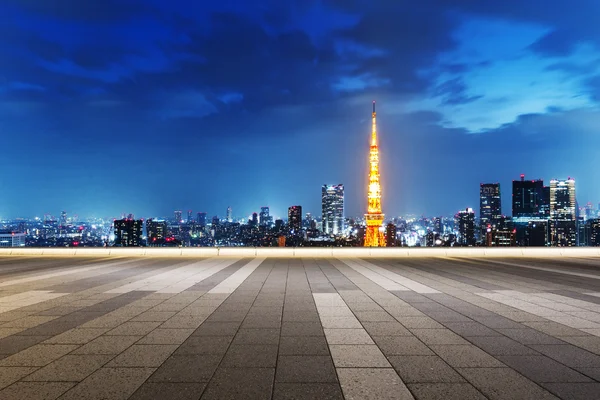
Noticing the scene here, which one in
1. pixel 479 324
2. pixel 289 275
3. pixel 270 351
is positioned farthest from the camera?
pixel 289 275

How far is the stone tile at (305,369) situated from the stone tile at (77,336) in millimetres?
3809

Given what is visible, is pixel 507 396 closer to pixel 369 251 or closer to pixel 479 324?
pixel 479 324

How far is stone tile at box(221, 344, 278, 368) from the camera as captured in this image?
6.42 meters

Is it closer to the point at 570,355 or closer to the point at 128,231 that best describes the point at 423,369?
the point at 570,355

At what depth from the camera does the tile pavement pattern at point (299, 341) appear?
18.1 feet

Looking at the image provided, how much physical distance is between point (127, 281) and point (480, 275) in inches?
566

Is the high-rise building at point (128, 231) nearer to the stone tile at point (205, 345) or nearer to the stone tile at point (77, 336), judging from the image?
the stone tile at point (77, 336)

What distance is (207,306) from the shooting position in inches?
438

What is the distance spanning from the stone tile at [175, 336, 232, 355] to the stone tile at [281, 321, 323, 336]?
47.4 inches

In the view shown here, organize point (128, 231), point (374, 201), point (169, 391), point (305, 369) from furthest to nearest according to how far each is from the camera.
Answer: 1. point (374, 201)
2. point (128, 231)
3. point (305, 369)
4. point (169, 391)

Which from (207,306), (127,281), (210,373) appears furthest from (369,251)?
(210,373)

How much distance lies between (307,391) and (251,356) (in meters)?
1.69

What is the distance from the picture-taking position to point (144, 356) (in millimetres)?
6832

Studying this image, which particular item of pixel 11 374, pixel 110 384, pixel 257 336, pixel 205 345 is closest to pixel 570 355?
pixel 257 336
